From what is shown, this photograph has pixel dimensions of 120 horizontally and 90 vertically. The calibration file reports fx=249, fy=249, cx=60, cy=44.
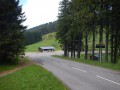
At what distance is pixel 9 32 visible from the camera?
30.5 metres

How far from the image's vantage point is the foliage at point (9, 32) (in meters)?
29.3

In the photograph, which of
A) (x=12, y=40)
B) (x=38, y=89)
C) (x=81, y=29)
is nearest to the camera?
(x=38, y=89)

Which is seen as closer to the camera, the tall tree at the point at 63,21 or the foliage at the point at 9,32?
the foliage at the point at 9,32

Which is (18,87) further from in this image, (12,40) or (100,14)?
(100,14)

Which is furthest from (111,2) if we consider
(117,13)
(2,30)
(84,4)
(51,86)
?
(51,86)

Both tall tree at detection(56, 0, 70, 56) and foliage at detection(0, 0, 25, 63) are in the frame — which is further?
tall tree at detection(56, 0, 70, 56)

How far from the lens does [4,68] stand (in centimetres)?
2766

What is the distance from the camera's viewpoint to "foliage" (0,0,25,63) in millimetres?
29328

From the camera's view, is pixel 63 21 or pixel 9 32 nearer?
pixel 9 32

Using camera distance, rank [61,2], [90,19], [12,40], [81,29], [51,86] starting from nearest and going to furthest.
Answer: [51,86] < [12,40] < [90,19] < [81,29] < [61,2]

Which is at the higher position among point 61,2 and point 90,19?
point 61,2

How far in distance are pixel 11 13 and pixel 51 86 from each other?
19667 millimetres

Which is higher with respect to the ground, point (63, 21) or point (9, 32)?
point (63, 21)

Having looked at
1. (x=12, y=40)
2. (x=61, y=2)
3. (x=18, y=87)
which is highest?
(x=61, y=2)
